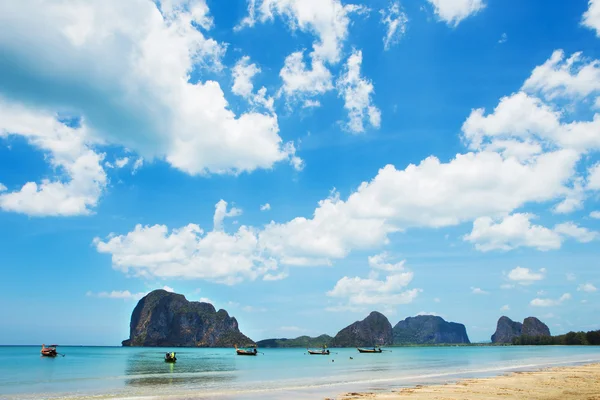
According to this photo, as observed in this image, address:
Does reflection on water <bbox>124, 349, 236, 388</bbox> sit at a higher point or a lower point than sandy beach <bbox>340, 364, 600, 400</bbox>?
lower

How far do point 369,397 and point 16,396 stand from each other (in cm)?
2965

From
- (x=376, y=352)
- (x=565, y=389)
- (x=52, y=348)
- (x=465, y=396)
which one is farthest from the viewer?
(x=376, y=352)

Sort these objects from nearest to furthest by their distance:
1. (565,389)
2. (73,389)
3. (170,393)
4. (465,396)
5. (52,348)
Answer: (465,396), (565,389), (170,393), (73,389), (52,348)

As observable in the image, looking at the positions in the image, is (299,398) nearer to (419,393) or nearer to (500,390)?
(419,393)

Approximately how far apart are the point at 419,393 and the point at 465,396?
12.0ft

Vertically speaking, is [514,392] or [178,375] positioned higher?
[514,392]

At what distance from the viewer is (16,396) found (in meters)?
35.9

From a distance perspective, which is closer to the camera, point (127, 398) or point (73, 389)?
point (127, 398)

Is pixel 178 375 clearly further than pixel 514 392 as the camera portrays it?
Yes

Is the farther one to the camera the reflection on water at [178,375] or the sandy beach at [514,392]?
the reflection on water at [178,375]

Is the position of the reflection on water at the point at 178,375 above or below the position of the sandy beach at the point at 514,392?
below

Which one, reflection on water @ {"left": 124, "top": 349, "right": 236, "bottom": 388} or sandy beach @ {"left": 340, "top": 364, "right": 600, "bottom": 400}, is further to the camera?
reflection on water @ {"left": 124, "top": 349, "right": 236, "bottom": 388}

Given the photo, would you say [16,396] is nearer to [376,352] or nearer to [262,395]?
[262,395]

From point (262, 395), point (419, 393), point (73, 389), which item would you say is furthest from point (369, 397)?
point (73, 389)
